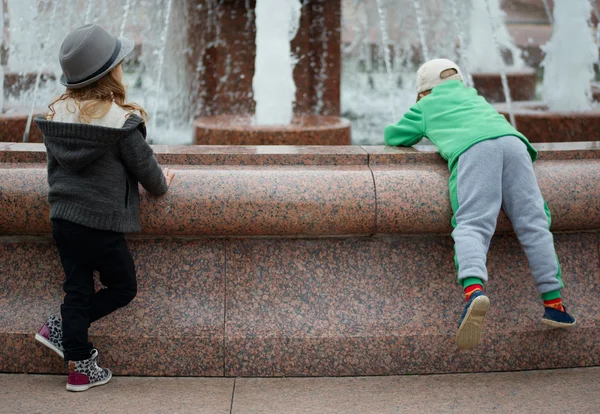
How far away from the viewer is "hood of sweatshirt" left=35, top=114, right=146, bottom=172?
286 centimetres

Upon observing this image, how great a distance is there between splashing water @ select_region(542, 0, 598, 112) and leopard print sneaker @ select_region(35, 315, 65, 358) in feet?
19.6

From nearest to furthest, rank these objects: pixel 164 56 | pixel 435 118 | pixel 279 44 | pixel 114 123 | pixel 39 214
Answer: pixel 114 123
pixel 39 214
pixel 435 118
pixel 279 44
pixel 164 56

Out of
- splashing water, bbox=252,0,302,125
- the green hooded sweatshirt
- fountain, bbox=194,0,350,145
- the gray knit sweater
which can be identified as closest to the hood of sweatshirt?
the gray knit sweater

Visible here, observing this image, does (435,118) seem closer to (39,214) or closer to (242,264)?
(242,264)

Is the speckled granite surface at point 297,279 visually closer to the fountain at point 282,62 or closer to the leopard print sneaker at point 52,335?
the leopard print sneaker at point 52,335

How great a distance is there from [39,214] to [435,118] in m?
1.82

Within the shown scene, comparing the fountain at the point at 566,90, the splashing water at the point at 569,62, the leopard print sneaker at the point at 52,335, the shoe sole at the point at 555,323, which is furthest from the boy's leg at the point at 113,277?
the splashing water at the point at 569,62

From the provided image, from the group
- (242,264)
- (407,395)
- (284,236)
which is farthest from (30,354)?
(407,395)

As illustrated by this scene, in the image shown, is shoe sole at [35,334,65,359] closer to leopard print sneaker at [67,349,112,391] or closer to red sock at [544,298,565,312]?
leopard print sneaker at [67,349,112,391]

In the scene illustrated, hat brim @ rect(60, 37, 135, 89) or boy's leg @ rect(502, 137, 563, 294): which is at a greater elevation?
hat brim @ rect(60, 37, 135, 89)

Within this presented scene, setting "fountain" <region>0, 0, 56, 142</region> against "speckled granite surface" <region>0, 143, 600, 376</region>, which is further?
"fountain" <region>0, 0, 56, 142</region>

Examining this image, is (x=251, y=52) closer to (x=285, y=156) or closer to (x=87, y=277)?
(x=285, y=156)

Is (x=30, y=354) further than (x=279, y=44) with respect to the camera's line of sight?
No

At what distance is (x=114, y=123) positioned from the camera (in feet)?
9.61
